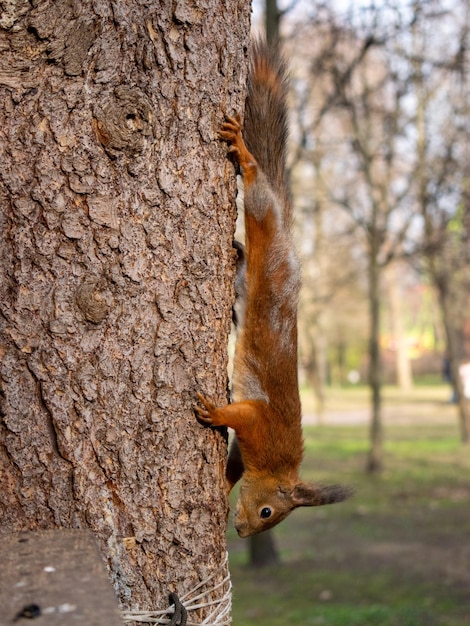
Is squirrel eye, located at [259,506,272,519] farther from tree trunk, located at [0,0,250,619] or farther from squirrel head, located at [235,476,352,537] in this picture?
tree trunk, located at [0,0,250,619]

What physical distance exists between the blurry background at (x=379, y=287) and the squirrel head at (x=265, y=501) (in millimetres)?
2078

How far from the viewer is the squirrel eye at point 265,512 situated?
3047mm

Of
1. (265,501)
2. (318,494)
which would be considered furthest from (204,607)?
(265,501)

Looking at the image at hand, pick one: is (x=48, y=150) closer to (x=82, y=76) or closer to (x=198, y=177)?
(x=82, y=76)

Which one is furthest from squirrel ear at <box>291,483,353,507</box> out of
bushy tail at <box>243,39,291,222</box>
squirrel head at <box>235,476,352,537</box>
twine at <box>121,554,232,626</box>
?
bushy tail at <box>243,39,291,222</box>

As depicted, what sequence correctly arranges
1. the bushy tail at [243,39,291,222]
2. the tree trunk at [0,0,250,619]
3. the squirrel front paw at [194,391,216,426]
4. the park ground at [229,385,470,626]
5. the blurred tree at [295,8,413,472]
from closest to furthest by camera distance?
the tree trunk at [0,0,250,619] → the squirrel front paw at [194,391,216,426] → the bushy tail at [243,39,291,222] → the park ground at [229,385,470,626] → the blurred tree at [295,8,413,472]

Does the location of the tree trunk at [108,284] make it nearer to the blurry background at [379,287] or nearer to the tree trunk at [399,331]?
the blurry background at [379,287]

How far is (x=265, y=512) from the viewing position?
3.06m

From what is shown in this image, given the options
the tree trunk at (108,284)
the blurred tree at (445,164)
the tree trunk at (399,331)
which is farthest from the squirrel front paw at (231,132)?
the tree trunk at (399,331)

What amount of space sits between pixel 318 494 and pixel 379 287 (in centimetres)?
1143

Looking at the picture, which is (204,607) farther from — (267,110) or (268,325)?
(267,110)

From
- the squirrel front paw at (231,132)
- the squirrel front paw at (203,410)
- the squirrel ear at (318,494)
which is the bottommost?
the squirrel ear at (318,494)

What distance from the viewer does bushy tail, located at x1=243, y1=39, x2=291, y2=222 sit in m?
2.62

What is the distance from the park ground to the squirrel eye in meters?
0.37
